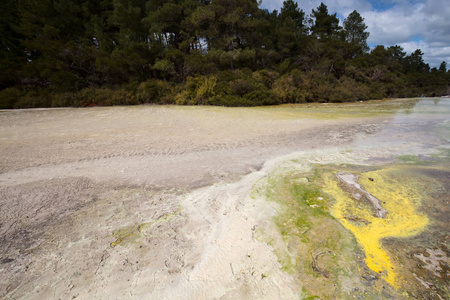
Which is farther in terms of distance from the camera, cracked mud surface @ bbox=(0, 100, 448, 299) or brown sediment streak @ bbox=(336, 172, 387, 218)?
brown sediment streak @ bbox=(336, 172, 387, 218)

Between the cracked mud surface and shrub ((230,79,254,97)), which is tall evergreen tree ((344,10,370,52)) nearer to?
shrub ((230,79,254,97))

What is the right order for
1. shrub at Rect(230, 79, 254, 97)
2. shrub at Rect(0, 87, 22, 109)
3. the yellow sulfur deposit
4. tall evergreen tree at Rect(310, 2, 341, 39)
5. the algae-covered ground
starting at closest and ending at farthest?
the algae-covered ground
the yellow sulfur deposit
shrub at Rect(0, 87, 22, 109)
shrub at Rect(230, 79, 254, 97)
tall evergreen tree at Rect(310, 2, 341, 39)

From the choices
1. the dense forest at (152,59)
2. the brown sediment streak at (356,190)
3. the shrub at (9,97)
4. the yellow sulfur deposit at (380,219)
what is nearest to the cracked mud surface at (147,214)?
the yellow sulfur deposit at (380,219)

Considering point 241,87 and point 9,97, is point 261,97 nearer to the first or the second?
point 241,87

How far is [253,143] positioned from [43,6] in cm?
1880

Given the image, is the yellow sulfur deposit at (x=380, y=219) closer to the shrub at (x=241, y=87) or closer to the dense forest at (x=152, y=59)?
the dense forest at (x=152, y=59)

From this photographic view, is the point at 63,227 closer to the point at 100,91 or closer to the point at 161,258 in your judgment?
the point at 161,258

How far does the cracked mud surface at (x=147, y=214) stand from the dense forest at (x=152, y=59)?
8848 mm

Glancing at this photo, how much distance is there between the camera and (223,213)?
7.38 ft

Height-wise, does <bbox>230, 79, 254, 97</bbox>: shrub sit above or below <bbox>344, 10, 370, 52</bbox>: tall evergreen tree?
below

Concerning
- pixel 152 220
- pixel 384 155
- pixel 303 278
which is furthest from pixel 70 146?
pixel 384 155

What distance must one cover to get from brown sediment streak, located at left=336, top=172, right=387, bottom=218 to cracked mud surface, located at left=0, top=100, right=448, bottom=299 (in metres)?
0.61

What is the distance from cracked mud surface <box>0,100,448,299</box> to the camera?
1496 mm

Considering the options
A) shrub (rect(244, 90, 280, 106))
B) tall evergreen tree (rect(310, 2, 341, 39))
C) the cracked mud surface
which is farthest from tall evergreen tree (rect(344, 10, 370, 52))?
the cracked mud surface
